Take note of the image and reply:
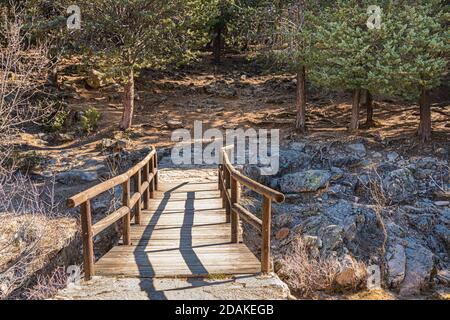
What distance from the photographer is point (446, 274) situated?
30.8 feet

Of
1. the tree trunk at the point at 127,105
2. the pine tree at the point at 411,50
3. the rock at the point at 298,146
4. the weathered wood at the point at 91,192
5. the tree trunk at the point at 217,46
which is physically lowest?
the weathered wood at the point at 91,192

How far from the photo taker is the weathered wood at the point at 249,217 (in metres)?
5.38

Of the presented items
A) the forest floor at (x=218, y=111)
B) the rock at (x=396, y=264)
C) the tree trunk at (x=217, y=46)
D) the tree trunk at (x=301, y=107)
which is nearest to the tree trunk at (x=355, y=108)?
the forest floor at (x=218, y=111)

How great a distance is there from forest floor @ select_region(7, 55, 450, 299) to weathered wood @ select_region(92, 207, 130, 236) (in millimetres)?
8663

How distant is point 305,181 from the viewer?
14.2 metres

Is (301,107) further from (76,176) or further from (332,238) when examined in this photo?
(76,176)

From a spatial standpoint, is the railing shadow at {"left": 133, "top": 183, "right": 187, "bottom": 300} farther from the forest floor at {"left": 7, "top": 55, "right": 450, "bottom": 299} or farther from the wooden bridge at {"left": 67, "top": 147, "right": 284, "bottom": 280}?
the forest floor at {"left": 7, "top": 55, "right": 450, "bottom": 299}

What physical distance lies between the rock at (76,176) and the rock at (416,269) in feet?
35.5

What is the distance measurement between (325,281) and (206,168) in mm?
7892

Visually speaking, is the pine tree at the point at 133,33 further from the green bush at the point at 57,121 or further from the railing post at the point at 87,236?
the railing post at the point at 87,236

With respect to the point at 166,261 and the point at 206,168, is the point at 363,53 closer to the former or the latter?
the point at 206,168

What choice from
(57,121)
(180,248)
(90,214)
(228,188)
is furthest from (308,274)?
(57,121)

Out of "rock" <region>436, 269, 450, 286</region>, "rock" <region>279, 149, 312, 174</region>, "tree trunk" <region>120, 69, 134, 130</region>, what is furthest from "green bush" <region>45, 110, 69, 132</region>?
"rock" <region>436, 269, 450, 286</region>

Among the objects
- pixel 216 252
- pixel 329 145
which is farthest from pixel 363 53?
pixel 216 252
